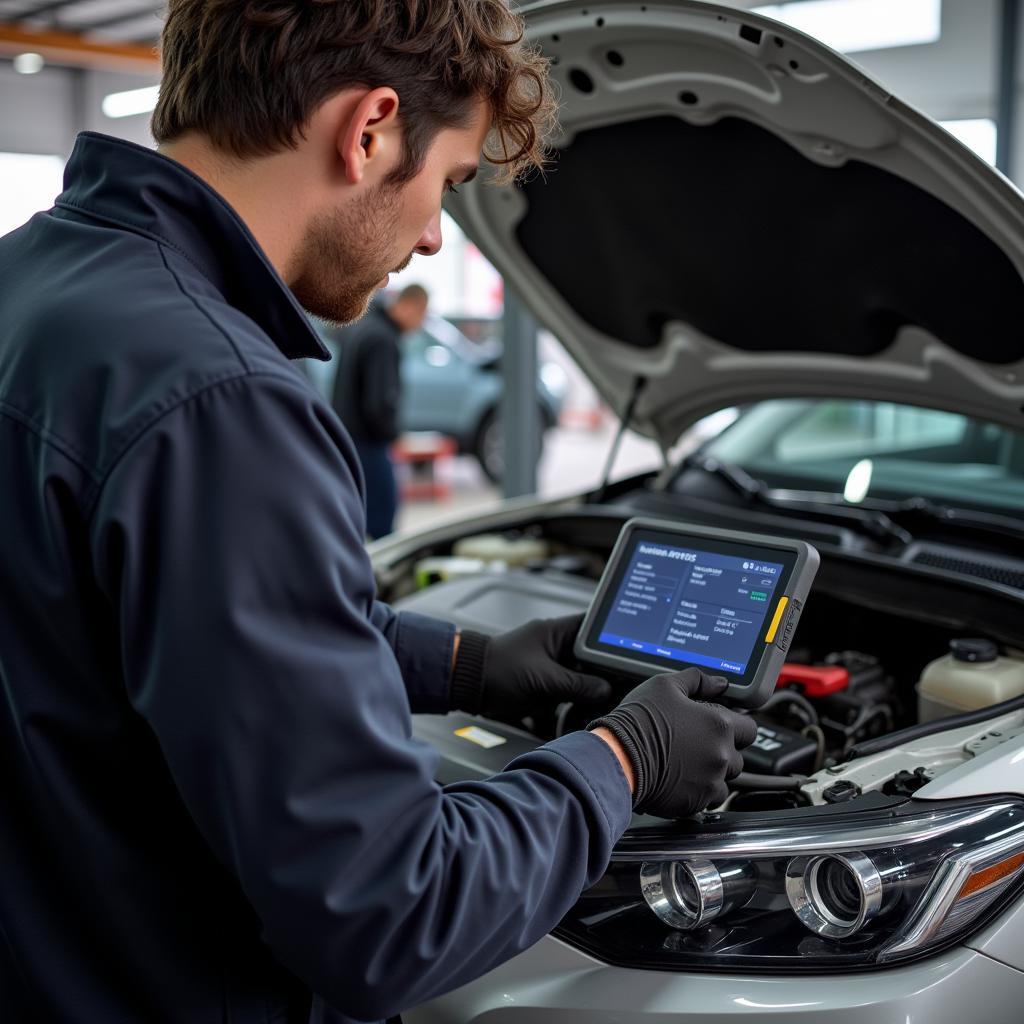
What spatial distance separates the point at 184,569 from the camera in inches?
32.4

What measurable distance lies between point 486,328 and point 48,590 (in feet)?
41.2

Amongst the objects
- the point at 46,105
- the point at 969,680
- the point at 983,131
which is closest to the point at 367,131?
the point at 969,680

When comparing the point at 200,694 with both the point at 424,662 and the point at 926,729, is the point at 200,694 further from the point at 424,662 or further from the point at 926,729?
the point at 926,729

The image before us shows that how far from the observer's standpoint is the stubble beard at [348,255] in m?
1.05

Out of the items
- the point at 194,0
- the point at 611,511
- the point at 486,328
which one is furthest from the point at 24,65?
the point at 194,0

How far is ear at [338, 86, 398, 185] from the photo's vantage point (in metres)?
0.99

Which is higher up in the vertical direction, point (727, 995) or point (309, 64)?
point (309, 64)

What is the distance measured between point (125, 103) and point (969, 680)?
372 inches

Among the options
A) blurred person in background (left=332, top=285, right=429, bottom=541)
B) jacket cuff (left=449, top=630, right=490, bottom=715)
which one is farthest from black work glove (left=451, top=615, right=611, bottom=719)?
blurred person in background (left=332, top=285, right=429, bottom=541)

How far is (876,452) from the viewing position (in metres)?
2.63

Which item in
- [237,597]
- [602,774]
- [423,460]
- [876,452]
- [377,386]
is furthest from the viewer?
[423,460]

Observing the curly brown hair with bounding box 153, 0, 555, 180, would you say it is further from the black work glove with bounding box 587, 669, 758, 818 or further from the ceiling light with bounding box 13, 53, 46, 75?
the ceiling light with bounding box 13, 53, 46, 75

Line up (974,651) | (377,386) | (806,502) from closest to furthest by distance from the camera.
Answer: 1. (974,651)
2. (806,502)
3. (377,386)

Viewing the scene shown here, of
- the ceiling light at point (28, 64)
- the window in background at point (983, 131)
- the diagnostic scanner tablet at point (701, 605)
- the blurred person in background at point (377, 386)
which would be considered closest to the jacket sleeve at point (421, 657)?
the diagnostic scanner tablet at point (701, 605)
